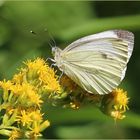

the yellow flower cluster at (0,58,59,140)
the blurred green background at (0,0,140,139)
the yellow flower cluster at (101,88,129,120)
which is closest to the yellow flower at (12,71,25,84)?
the yellow flower cluster at (0,58,59,140)

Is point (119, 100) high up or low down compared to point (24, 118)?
up

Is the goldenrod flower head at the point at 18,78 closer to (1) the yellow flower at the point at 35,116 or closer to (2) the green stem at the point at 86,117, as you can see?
(1) the yellow flower at the point at 35,116

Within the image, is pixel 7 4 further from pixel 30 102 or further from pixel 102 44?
pixel 30 102

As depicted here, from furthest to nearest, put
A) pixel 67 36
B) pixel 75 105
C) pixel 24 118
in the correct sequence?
1. pixel 67 36
2. pixel 75 105
3. pixel 24 118

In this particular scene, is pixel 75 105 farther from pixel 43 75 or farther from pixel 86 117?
pixel 86 117

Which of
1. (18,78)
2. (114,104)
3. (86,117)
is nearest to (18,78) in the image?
(18,78)

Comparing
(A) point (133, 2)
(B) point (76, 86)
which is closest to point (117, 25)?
(A) point (133, 2)

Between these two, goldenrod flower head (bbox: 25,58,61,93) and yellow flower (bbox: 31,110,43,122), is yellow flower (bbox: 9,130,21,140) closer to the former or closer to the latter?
yellow flower (bbox: 31,110,43,122)

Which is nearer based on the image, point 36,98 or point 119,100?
point 36,98

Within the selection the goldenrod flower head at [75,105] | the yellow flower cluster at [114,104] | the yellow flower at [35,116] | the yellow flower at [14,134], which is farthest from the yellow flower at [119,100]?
the yellow flower at [14,134]
